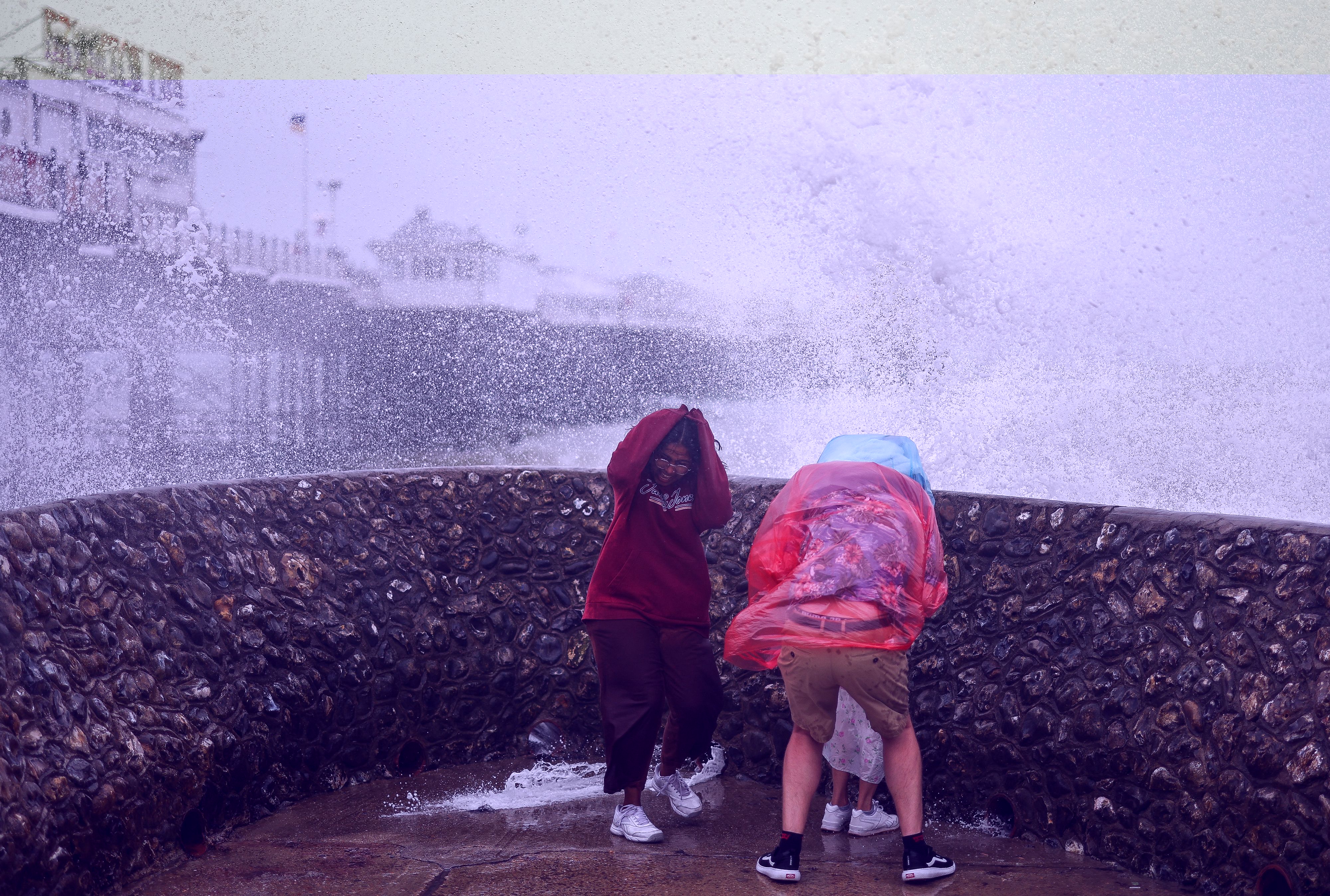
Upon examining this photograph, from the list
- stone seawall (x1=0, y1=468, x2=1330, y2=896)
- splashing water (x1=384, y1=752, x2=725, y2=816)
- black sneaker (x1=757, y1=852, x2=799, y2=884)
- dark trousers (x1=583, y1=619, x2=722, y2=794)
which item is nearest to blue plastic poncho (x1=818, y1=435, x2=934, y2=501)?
stone seawall (x1=0, y1=468, x2=1330, y2=896)

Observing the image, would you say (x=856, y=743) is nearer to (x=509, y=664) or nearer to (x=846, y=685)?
(x=846, y=685)

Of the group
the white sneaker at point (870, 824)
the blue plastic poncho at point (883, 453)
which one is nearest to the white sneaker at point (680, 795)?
the white sneaker at point (870, 824)

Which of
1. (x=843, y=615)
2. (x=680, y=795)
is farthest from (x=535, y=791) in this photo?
(x=843, y=615)

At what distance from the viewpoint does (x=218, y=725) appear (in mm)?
3799

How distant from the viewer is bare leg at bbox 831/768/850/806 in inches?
155

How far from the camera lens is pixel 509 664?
505 centimetres

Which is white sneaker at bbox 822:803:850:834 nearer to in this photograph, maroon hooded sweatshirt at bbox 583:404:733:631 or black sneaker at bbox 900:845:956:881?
black sneaker at bbox 900:845:956:881

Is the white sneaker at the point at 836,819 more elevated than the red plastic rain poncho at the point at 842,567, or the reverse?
the red plastic rain poncho at the point at 842,567

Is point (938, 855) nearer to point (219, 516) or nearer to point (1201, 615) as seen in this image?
point (1201, 615)

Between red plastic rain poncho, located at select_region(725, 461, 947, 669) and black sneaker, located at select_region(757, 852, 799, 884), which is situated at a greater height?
red plastic rain poncho, located at select_region(725, 461, 947, 669)

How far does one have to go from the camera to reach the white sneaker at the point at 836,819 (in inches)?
155

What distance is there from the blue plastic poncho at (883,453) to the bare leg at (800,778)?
0.90 metres

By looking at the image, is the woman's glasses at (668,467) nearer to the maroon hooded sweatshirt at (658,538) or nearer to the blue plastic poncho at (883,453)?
the maroon hooded sweatshirt at (658,538)

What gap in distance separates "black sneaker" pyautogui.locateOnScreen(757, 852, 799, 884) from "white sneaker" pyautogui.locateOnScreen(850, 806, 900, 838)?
0.63 metres
